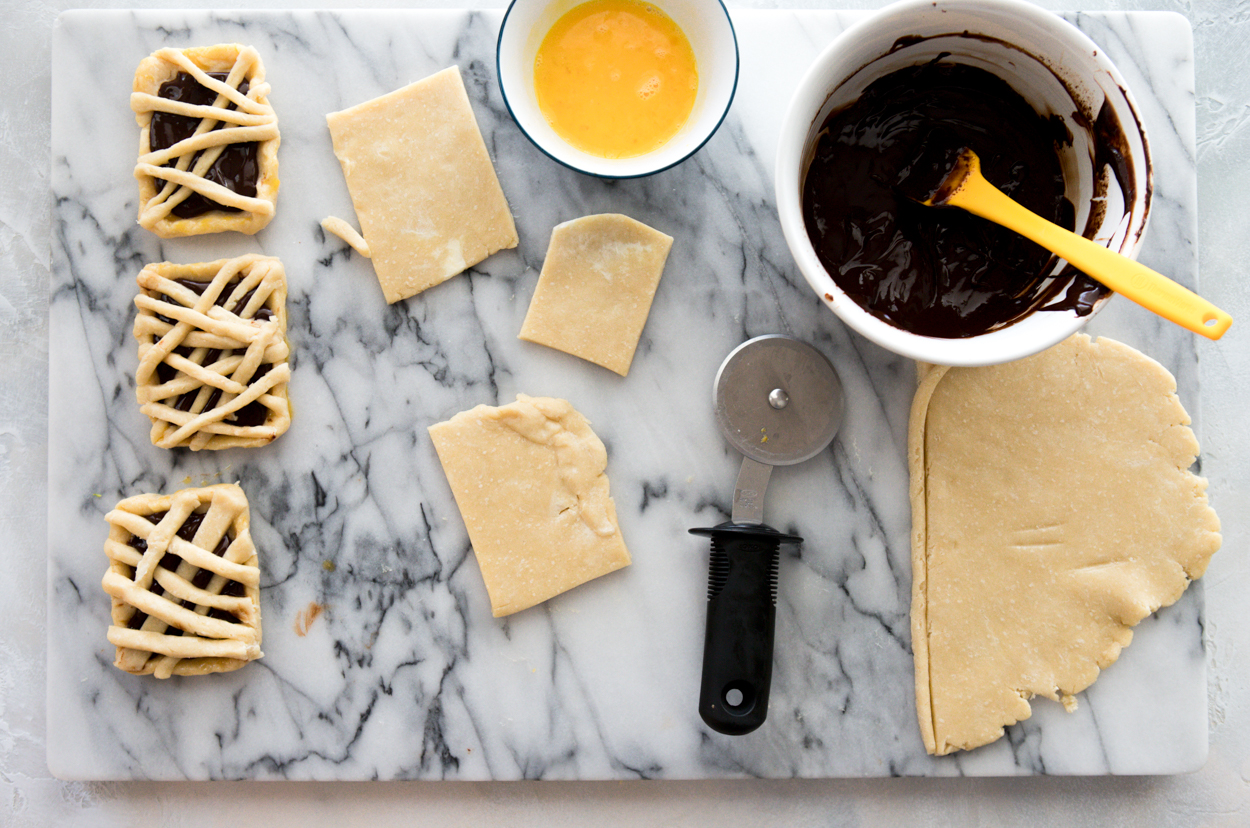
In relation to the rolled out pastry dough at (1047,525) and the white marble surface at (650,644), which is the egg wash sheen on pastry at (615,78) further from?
the rolled out pastry dough at (1047,525)

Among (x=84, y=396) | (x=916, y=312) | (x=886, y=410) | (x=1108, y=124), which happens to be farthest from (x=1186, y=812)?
(x=84, y=396)

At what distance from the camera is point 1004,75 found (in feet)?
3.61

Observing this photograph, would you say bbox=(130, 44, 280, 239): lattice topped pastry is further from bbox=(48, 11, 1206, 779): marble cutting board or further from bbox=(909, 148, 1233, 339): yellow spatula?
bbox=(909, 148, 1233, 339): yellow spatula

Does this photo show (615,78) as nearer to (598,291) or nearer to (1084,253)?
(598,291)

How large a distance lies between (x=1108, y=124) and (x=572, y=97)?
0.73 metres

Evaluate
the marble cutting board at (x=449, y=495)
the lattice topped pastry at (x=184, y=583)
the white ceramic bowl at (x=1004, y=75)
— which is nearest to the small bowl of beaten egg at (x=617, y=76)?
the marble cutting board at (x=449, y=495)

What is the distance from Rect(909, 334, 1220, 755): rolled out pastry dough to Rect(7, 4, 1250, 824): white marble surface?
9cm

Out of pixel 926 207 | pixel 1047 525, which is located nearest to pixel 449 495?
pixel 926 207

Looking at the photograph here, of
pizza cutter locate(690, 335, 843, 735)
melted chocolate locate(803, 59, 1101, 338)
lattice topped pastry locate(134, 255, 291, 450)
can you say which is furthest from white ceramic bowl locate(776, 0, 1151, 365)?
lattice topped pastry locate(134, 255, 291, 450)

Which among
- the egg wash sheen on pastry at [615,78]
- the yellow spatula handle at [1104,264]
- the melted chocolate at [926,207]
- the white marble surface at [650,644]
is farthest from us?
the white marble surface at [650,644]

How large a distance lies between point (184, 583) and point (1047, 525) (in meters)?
1.36

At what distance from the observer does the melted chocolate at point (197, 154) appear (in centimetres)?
130

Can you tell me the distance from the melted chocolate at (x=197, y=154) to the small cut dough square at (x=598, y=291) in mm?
505

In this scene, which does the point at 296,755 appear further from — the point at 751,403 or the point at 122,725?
the point at 751,403
